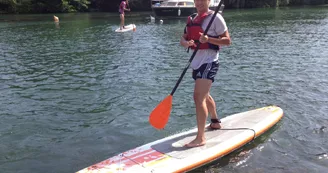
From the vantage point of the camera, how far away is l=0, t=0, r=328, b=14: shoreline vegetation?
53125 mm

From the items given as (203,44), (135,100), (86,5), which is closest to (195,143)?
(203,44)

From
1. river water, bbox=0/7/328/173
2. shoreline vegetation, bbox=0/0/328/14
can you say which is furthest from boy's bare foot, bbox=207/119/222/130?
shoreline vegetation, bbox=0/0/328/14

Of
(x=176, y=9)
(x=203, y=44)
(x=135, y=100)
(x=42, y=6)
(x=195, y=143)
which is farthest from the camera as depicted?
(x=42, y=6)

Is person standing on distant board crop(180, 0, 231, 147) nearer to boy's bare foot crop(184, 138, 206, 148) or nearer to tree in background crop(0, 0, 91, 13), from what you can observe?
boy's bare foot crop(184, 138, 206, 148)

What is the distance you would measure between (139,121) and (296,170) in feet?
12.2

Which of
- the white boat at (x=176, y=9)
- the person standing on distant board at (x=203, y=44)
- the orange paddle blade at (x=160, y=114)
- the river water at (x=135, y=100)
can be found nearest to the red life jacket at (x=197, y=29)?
the person standing on distant board at (x=203, y=44)

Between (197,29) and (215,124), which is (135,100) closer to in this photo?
(215,124)

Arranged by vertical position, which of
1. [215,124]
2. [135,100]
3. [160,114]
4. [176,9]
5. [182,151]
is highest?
[176,9]

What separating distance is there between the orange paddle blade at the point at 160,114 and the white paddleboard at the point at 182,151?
0.35m

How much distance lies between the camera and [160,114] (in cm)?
645

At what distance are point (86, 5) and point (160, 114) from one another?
54.6 meters

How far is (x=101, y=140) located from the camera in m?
7.17

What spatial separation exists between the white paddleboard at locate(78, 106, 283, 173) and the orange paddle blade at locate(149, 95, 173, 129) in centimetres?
35

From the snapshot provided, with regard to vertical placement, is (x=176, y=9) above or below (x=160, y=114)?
above
